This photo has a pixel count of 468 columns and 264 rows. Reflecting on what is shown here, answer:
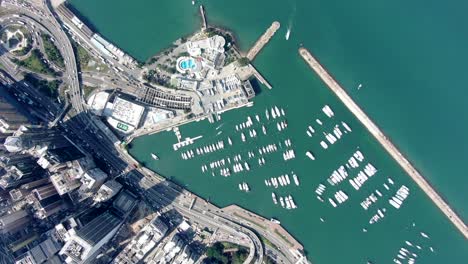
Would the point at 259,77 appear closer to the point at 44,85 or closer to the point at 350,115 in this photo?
the point at 350,115

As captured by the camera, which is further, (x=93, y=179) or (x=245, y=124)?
(x=245, y=124)

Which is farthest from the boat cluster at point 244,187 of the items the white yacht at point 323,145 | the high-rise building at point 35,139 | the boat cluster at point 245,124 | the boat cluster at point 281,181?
the high-rise building at point 35,139

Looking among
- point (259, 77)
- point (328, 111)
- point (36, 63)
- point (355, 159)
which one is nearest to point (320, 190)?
point (355, 159)

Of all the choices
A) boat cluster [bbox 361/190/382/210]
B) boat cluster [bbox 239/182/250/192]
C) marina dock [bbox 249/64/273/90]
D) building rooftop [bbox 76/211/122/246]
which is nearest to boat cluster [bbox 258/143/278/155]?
boat cluster [bbox 239/182/250/192]

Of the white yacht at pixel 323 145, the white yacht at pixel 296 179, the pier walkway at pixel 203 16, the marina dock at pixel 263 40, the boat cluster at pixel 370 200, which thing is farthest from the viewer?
the pier walkway at pixel 203 16

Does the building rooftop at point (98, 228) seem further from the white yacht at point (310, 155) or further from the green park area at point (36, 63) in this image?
the white yacht at point (310, 155)

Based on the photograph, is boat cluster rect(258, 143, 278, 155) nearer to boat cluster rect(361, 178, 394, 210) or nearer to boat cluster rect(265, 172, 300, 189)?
boat cluster rect(265, 172, 300, 189)
